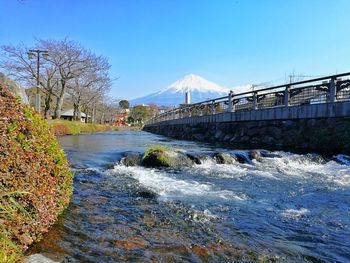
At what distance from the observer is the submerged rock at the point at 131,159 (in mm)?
9595

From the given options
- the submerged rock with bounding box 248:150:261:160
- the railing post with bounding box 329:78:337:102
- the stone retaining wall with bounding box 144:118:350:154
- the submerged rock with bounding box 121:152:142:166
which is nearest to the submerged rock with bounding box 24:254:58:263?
the submerged rock with bounding box 121:152:142:166

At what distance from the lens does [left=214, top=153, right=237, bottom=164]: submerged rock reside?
33.9ft

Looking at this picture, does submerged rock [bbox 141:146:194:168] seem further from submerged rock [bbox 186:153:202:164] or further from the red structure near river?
the red structure near river

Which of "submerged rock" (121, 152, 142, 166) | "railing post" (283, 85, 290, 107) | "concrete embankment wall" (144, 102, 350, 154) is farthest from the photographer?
"railing post" (283, 85, 290, 107)

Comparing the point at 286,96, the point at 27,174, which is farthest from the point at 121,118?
the point at 27,174

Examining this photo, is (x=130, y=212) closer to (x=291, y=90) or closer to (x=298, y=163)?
(x=298, y=163)

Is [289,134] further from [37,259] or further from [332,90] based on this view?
[37,259]

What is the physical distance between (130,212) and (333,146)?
398 inches

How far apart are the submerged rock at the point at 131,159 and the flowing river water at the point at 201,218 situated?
1153 mm

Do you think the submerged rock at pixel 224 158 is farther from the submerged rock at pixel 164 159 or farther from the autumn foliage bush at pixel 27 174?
the autumn foliage bush at pixel 27 174

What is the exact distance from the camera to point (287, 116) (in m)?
13.4

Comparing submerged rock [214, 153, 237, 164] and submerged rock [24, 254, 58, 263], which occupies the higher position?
submerged rock [214, 153, 237, 164]

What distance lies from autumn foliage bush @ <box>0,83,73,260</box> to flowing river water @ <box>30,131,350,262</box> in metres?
0.32

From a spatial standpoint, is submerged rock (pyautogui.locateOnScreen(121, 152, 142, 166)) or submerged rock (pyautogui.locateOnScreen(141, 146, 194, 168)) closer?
submerged rock (pyautogui.locateOnScreen(141, 146, 194, 168))
